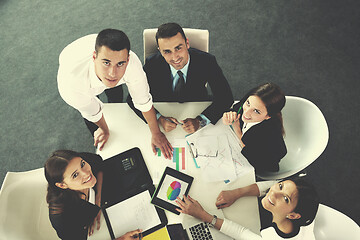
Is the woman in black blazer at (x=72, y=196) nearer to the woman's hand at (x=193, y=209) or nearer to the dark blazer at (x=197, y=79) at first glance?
the woman's hand at (x=193, y=209)

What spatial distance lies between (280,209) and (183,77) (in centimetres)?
107

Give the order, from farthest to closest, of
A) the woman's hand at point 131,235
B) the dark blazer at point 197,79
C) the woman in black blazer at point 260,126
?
1. the dark blazer at point 197,79
2. the woman in black blazer at point 260,126
3. the woman's hand at point 131,235

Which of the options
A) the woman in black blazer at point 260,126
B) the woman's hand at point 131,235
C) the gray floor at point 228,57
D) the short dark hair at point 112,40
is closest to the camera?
the short dark hair at point 112,40

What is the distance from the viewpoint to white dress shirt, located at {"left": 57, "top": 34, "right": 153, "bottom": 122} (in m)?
1.47

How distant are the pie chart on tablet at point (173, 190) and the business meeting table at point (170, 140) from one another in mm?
80

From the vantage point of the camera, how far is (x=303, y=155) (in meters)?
1.79

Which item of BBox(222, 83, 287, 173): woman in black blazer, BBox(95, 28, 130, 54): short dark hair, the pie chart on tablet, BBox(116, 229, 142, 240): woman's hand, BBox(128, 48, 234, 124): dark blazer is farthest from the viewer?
BBox(128, 48, 234, 124): dark blazer

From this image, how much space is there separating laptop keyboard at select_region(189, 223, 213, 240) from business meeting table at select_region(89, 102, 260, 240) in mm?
91

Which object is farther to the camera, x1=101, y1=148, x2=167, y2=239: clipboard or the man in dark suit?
the man in dark suit

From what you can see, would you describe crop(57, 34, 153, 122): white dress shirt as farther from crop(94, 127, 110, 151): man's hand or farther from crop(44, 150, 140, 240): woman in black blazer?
crop(44, 150, 140, 240): woman in black blazer

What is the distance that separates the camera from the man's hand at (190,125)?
1.72m

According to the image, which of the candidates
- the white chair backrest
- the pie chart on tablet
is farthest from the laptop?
the white chair backrest

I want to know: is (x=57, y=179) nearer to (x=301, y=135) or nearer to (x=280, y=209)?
(x=280, y=209)

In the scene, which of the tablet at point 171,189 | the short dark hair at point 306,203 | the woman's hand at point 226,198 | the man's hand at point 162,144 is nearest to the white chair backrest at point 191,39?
the man's hand at point 162,144
